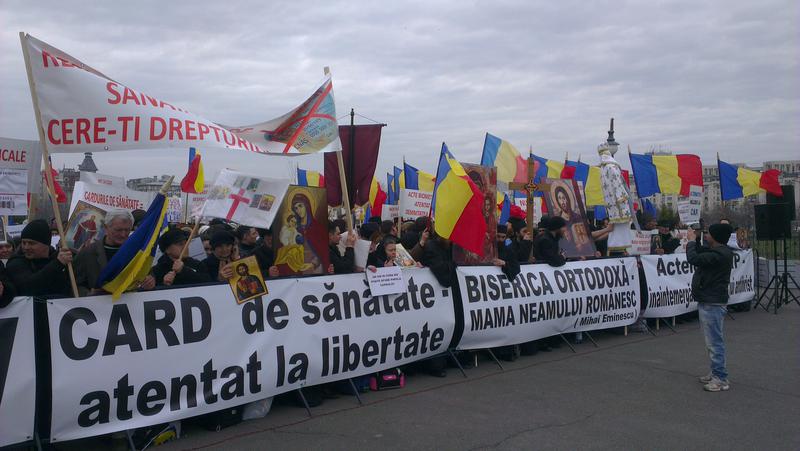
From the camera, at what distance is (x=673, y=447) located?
543 centimetres

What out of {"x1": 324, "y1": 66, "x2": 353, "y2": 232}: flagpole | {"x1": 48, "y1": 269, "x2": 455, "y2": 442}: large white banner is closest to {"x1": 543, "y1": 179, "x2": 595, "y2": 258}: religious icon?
{"x1": 48, "y1": 269, "x2": 455, "y2": 442}: large white banner

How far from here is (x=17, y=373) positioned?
182 inches

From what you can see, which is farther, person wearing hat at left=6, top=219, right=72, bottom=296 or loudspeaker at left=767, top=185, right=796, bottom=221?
loudspeaker at left=767, top=185, right=796, bottom=221

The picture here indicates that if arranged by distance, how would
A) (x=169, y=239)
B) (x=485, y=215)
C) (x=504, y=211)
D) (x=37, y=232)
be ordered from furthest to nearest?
(x=504, y=211)
(x=485, y=215)
(x=169, y=239)
(x=37, y=232)

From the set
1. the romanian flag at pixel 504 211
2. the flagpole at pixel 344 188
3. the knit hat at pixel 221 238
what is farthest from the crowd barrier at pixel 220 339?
the romanian flag at pixel 504 211

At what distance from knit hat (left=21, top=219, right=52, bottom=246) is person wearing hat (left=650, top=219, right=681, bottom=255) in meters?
11.5

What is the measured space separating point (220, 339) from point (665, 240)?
1076cm

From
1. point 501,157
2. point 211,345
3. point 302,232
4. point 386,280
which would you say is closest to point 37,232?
point 211,345

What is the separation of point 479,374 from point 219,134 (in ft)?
14.6

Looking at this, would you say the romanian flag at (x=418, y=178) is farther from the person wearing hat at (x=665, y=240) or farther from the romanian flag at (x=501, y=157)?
the person wearing hat at (x=665, y=240)

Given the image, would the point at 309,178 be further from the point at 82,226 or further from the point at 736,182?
the point at 736,182

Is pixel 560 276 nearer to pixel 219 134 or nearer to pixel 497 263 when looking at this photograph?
pixel 497 263

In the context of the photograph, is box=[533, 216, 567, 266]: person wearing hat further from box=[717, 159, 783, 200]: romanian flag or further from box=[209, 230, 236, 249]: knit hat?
box=[717, 159, 783, 200]: romanian flag

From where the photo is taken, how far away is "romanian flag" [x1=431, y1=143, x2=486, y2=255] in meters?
7.62
